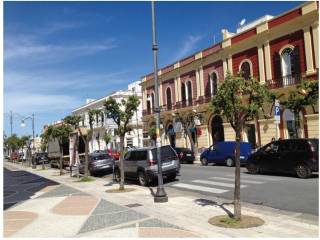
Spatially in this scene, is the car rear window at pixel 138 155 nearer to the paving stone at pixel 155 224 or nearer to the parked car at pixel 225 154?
the parked car at pixel 225 154

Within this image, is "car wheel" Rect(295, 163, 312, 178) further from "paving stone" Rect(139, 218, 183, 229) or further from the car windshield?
the car windshield

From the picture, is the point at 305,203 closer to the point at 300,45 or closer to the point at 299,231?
the point at 299,231

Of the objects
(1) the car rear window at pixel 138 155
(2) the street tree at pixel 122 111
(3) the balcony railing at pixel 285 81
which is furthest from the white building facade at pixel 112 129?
(2) the street tree at pixel 122 111

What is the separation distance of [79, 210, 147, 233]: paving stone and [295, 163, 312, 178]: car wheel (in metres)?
8.48

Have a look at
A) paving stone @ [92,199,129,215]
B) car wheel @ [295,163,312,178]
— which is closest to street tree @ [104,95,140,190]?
paving stone @ [92,199,129,215]

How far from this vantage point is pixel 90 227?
988cm

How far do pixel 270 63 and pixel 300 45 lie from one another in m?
3.28

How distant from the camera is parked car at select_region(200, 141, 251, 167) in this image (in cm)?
2641

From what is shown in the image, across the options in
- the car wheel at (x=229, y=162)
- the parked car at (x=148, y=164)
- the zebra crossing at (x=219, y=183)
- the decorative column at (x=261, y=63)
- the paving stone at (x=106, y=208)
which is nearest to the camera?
the paving stone at (x=106, y=208)

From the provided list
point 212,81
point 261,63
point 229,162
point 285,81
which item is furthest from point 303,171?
point 212,81

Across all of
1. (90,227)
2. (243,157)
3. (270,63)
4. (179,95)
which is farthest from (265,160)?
(179,95)

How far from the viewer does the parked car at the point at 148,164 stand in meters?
18.8

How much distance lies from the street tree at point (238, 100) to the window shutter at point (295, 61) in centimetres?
2275

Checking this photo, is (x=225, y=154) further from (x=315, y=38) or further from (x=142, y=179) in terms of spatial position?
(x=315, y=38)
